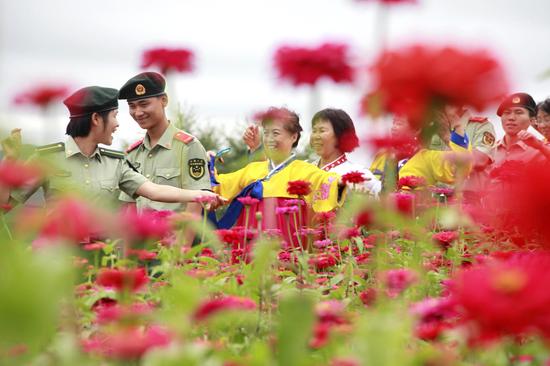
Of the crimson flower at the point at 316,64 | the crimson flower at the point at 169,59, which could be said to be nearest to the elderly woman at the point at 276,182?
the crimson flower at the point at 169,59

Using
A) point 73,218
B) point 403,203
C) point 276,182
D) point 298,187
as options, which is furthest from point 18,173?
point 276,182

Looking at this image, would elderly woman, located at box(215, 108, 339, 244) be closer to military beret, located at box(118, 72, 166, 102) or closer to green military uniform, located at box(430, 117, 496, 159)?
military beret, located at box(118, 72, 166, 102)

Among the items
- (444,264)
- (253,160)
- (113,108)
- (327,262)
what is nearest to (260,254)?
(327,262)

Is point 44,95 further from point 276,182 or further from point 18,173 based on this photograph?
point 276,182

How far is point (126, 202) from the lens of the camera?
3432 mm

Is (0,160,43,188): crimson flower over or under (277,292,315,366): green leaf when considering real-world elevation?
over

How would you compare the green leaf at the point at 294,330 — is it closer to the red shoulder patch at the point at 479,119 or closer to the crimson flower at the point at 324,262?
the crimson flower at the point at 324,262

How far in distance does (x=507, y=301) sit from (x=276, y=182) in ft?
9.91

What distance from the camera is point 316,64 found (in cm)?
107

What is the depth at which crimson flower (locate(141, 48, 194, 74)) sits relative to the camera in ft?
7.36

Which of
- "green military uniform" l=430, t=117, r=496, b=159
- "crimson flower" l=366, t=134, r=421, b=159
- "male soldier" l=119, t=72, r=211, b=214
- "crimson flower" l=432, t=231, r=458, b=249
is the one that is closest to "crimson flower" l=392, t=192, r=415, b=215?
"crimson flower" l=432, t=231, r=458, b=249

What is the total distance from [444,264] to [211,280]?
948 millimetres

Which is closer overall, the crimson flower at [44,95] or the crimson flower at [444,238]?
the crimson flower at [44,95]

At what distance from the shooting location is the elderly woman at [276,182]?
354 cm
